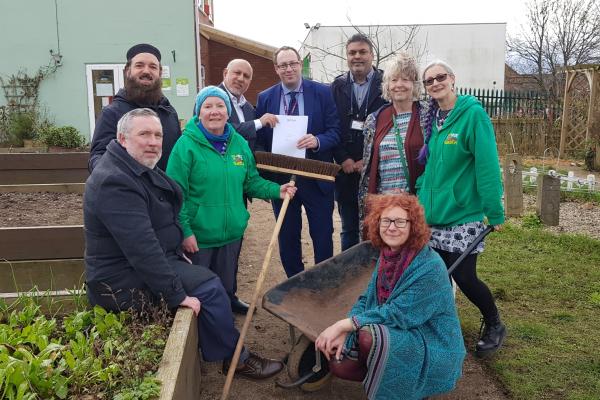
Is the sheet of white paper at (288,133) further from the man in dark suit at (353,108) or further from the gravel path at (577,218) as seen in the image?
the gravel path at (577,218)

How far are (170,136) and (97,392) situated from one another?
202cm

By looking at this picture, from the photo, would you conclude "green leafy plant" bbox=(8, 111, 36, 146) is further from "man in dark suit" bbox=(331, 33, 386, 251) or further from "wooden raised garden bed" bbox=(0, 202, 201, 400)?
"man in dark suit" bbox=(331, 33, 386, 251)

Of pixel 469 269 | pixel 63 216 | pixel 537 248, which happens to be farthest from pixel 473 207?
pixel 63 216

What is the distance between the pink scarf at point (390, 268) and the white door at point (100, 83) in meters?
13.2

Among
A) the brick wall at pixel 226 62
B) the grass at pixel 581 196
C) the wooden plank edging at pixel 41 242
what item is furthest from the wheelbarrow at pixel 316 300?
the brick wall at pixel 226 62

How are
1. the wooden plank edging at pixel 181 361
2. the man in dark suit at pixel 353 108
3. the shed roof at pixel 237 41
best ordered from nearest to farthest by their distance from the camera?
the wooden plank edging at pixel 181 361 < the man in dark suit at pixel 353 108 < the shed roof at pixel 237 41

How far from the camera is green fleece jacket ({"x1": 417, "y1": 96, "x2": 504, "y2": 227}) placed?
11.2ft

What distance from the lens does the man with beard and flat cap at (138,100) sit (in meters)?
3.73

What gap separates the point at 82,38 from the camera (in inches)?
569

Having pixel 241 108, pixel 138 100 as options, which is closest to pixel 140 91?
pixel 138 100

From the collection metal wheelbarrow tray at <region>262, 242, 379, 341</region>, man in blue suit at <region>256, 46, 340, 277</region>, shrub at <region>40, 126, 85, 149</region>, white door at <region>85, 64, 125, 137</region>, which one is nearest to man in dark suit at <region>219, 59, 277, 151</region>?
man in blue suit at <region>256, 46, 340, 277</region>

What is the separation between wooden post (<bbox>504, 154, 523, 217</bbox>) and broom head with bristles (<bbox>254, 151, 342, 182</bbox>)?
202 inches

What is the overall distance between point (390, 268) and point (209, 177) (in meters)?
1.39

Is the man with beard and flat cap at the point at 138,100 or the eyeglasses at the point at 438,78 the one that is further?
the man with beard and flat cap at the point at 138,100
